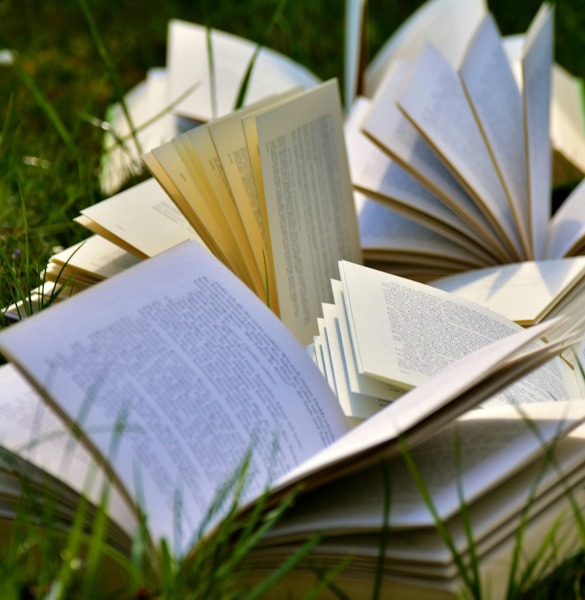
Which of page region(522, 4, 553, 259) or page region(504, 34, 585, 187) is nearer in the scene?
page region(522, 4, 553, 259)

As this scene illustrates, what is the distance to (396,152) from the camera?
5.58ft

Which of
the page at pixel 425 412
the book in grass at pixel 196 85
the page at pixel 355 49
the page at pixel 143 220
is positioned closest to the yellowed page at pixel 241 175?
the page at pixel 143 220

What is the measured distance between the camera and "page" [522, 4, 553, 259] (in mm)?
1775

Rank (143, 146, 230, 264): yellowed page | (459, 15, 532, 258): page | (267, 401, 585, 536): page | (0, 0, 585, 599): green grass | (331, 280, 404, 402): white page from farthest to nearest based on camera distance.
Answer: (459, 15, 532, 258): page
(0, 0, 585, 599): green grass
(143, 146, 230, 264): yellowed page
(331, 280, 404, 402): white page
(267, 401, 585, 536): page

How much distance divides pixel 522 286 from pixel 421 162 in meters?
0.28

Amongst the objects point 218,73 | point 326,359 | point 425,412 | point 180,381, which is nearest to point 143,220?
point 326,359

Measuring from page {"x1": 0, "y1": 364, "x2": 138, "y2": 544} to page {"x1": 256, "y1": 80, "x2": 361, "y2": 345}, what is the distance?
455mm

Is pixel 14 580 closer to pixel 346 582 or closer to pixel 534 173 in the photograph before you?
pixel 346 582

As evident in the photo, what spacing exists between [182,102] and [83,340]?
50.4 inches

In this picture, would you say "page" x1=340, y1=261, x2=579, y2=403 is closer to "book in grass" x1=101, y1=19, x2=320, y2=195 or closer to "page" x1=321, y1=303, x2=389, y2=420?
"page" x1=321, y1=303, x2=389, y2=420

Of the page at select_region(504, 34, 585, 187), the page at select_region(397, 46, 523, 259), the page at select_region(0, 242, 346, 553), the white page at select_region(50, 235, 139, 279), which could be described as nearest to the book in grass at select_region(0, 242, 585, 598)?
the page at select_region(0, 242, 346, 553)

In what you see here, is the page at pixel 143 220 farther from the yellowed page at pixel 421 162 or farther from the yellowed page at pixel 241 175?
the yellowed page at pixel 421 162

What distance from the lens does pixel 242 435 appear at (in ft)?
3.41

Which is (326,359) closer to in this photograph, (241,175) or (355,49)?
(241,175)
